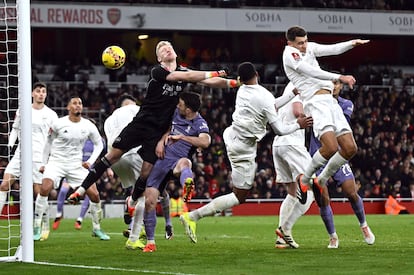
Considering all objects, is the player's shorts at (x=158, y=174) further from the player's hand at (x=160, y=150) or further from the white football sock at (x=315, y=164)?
the white football sock at (x=315, y=164)

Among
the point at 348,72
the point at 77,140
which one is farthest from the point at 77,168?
the point at 348,72

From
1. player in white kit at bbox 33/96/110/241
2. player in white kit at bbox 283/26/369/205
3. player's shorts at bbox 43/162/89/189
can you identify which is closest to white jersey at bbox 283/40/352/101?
player in white kit at bbox 283/26/369/205

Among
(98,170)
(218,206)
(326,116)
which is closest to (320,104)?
(326,116)

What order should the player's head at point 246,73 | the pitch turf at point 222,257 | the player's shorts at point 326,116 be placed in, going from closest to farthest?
1. the pitch turf at point 222,257
2. the player's shorts at point 326,116
3. the player's head at point 246,73

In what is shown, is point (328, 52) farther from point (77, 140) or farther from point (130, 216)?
point (77, 140)

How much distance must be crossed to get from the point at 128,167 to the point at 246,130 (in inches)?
131

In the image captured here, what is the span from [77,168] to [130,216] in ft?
9.99

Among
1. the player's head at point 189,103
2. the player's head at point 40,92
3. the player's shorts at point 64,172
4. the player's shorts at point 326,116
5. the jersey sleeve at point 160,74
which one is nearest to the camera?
the jersey sleeve at point 160,74

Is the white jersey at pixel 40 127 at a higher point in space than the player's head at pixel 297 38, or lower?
lower

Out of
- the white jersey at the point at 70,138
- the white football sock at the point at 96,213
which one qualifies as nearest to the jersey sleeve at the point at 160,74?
the white jersey at the point at 70,138

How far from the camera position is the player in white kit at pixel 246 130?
463 inches

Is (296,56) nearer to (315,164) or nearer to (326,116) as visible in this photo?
(326,116)

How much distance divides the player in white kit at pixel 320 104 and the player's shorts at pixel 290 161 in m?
0.56

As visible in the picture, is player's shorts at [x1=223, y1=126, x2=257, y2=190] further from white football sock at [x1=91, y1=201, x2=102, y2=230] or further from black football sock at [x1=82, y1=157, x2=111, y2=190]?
white football sock at [x1=91, y1=201, x2=102, y2=230]
